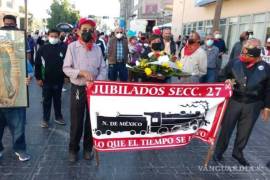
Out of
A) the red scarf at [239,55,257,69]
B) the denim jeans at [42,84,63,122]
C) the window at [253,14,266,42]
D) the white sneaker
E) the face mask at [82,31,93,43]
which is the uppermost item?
the window at [253,14,266,42]

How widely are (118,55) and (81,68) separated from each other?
5316 mm

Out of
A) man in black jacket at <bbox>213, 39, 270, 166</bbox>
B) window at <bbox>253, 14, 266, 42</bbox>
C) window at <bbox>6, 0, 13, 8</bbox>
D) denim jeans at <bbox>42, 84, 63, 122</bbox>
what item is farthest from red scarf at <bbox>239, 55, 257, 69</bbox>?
window at <bbox>6, 0, 13, 8</bbox>

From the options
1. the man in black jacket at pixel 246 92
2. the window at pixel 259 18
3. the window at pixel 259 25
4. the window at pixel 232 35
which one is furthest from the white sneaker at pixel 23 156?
the window at pixel 232 35

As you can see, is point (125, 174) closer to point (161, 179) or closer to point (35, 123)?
point (161, 179)

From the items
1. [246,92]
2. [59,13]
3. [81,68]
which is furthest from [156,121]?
[59,13]

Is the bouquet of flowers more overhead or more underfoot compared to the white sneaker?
more overhead

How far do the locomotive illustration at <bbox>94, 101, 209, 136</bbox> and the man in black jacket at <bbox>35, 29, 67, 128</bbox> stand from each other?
238 centimetres

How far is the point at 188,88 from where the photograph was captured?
4238mm

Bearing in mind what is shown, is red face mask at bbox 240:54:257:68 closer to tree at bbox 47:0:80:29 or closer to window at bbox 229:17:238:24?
window at bbox 229:17:238:24

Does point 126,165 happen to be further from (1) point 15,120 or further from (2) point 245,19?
(2) point 245,19

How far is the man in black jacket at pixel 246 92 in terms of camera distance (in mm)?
4488

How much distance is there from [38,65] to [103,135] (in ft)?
8.19

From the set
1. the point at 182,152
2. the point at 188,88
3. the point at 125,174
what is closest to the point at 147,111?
the point at 188,88

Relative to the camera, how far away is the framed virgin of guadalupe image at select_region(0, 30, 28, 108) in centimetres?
411
